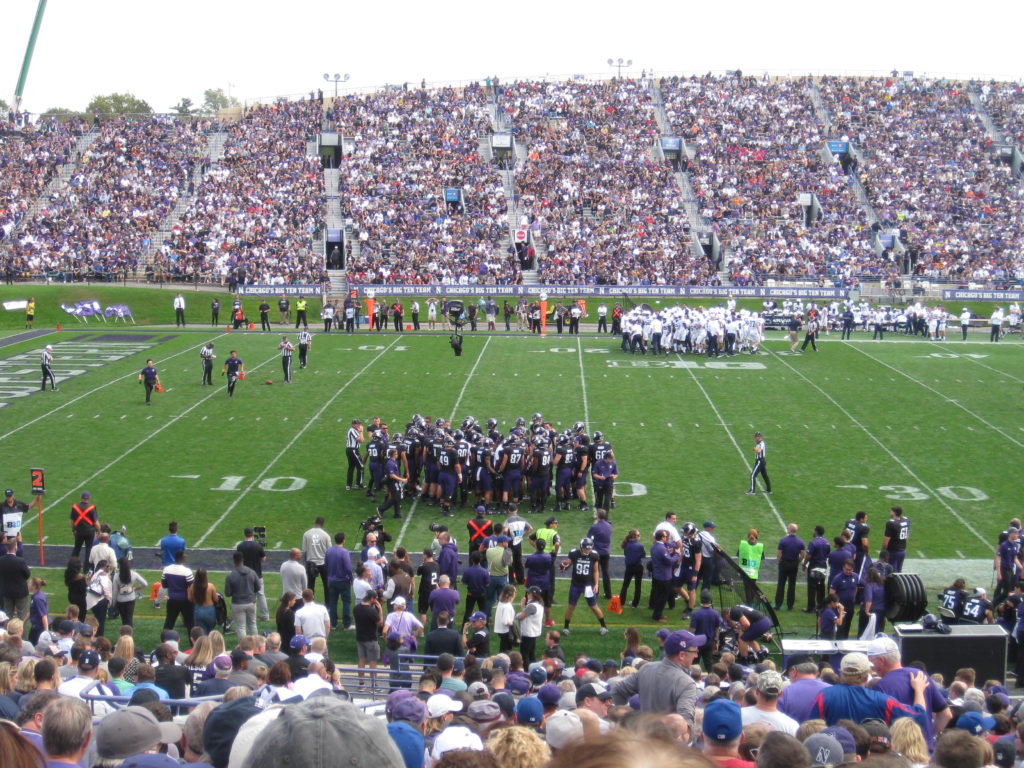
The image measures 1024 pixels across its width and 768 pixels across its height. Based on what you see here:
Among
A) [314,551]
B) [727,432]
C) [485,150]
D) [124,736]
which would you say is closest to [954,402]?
[727,432]

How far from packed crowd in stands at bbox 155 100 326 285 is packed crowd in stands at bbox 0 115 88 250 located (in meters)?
6.87

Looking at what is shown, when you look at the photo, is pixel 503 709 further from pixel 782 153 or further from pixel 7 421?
pixel 782 153

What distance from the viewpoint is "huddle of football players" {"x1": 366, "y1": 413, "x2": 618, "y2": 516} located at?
1806cm

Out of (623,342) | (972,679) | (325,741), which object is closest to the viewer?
(325,741)

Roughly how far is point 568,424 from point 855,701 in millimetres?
17616

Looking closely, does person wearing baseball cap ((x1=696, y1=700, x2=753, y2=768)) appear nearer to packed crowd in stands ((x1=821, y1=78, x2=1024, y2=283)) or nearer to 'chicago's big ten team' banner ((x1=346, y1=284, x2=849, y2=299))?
'chicago's big ten team' banner ((x1=346, y1=284, x2=849, y2=299))

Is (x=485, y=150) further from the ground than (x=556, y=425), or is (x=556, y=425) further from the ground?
(x=485, y=150)

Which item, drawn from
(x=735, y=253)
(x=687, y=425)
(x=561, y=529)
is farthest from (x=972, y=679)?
(x=735, y=253)

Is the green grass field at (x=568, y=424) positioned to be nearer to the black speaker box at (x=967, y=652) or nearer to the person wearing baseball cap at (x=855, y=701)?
the black speaker box at (x=967, y=652)

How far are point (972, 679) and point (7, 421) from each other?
21100 mm

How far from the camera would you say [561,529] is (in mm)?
17531

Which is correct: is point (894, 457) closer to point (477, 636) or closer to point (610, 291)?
point (477, 636)

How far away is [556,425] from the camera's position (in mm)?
24078

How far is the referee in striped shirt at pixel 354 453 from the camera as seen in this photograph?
19.3 meters
